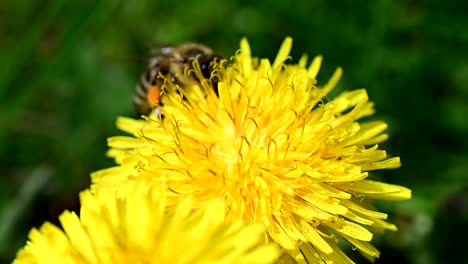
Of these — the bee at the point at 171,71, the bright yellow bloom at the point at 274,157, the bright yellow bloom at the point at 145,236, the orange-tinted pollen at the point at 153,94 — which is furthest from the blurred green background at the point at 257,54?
the bright yellow bloom at the point at 145,236

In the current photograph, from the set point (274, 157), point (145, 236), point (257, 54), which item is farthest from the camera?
point (257, 54)

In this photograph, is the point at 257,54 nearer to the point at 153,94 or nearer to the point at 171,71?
the point at 171,71

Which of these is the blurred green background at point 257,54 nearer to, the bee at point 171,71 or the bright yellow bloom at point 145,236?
the bee at point 171,71

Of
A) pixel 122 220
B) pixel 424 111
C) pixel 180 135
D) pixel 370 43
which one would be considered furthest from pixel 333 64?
pixel 122 220

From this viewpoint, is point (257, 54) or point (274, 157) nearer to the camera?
point (274, 157)

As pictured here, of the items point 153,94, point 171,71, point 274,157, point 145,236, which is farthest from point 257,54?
point 145,236

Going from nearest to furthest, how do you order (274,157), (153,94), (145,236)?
(145,236) < (274,157) < (153,94)
